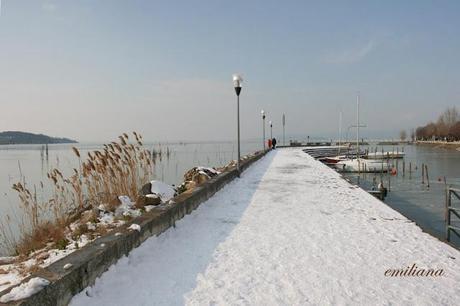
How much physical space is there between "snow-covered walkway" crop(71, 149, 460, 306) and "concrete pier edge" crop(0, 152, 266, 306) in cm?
12

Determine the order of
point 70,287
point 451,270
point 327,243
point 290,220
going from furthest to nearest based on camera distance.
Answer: point 290,220 → point 327,243 → point 451,270 → point 70,287

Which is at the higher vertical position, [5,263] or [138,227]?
[138,227]

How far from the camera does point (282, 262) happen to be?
507cm

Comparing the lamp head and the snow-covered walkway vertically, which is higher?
the lamp head

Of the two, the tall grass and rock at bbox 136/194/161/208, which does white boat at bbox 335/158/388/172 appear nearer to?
the tall grass

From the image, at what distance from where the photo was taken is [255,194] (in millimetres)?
11188

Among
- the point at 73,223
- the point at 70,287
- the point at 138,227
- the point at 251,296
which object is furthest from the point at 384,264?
the point at 73,223

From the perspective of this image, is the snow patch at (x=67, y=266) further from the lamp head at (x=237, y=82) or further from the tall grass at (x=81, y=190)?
the lamp head at (x=237, y=82)

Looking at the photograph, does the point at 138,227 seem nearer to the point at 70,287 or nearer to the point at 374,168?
the point at 70,287

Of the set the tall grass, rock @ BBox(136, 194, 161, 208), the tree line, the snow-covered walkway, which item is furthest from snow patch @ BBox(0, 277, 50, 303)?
the tree line

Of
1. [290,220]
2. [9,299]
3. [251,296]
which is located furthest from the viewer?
[290,220]

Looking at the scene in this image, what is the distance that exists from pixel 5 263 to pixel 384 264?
5612mm

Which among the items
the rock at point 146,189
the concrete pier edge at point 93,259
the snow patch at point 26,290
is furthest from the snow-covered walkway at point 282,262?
the rock at point 146,189

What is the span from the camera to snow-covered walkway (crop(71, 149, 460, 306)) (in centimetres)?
401
